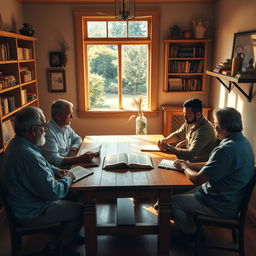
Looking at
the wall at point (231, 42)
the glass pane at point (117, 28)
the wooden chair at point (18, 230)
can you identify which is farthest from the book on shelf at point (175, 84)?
the wooden chair at point (18, 230)

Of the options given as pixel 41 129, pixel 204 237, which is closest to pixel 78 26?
pixel 41 129

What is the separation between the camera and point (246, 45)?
3121 mm

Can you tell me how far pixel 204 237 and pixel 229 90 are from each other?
79.2 inches

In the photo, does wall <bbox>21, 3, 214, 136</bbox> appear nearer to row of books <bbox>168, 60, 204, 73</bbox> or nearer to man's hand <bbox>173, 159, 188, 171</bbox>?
row of books <bbox>168, 60, 204, 73</bbox>

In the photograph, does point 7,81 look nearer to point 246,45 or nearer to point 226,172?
point 226,172

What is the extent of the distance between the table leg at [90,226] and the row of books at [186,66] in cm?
305

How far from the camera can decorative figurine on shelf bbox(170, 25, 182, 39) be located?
4328mm

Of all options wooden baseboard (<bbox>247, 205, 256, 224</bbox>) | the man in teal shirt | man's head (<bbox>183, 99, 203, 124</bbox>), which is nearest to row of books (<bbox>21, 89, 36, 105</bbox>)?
man's head (<bbox>183, 99, 203, 124</bbox>)

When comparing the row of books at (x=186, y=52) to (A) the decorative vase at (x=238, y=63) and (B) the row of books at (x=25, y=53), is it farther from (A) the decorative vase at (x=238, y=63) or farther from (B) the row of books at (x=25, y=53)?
(B) the row of books at (x=25, y=53)

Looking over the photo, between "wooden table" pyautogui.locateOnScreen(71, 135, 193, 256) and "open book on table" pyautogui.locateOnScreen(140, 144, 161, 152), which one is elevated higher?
"open book on table" pyautogui.locateOnScreen(140, 144, 161, 152)

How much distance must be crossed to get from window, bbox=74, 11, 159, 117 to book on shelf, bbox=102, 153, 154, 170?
2.31 metres

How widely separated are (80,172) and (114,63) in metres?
2.94

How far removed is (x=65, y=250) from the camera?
2.35 meters

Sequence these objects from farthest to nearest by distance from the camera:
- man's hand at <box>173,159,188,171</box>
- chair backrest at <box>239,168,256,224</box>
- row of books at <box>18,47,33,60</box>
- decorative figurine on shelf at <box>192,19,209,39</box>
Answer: decorative figurine on shelf at <box>192,19,209,39</box> < row of books at <box>18,47,33,60</box> < man's hand at <box>173,159,188,171</box> < chair backrest at <box>239,168,256,224</box>
